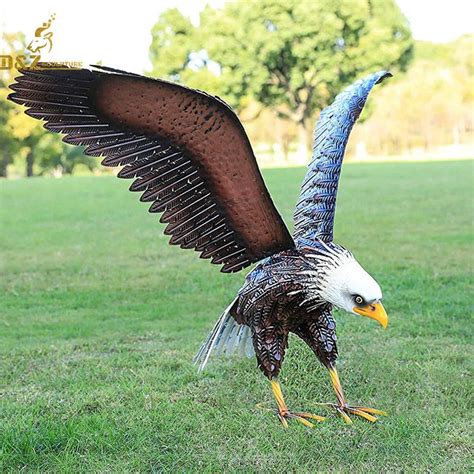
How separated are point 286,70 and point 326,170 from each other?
27002mm

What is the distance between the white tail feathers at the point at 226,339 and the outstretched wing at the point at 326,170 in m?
0.54

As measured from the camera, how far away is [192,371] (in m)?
4.29

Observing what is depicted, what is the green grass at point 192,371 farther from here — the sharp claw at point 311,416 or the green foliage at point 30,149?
the green foliage at point 30,149

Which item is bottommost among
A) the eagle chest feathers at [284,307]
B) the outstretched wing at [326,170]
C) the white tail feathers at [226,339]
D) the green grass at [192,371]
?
the green grass at [192,371]

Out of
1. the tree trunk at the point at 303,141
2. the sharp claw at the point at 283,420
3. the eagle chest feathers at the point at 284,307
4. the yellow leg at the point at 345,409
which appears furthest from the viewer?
the tree trunk at the point at 303,141

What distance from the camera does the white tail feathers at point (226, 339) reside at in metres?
3.54

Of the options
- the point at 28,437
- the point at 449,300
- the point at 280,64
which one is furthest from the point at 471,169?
the point at 28,437

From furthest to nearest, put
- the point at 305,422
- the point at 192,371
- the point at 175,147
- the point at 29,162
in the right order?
1. the point at 29,162
2. the point at 192,371
3. the point at 305,422
4. the point at 175,147

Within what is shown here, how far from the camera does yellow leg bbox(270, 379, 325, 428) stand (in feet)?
11.2

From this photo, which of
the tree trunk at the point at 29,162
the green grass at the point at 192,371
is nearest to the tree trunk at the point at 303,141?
the tree trunk at the point at 29,162

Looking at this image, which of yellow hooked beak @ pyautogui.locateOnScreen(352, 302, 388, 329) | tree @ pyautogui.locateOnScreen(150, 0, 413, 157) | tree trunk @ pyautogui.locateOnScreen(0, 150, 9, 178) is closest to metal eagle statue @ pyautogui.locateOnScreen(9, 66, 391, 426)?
yellow hooked beak @ pyautogui.locateOnScreen(352, 302, 388, 329)

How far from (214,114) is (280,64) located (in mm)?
27591

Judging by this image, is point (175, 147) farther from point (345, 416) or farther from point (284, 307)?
point (345, 416)

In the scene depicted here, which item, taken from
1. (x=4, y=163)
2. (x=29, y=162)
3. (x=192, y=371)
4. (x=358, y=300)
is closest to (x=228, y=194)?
(x=358, y=300)
